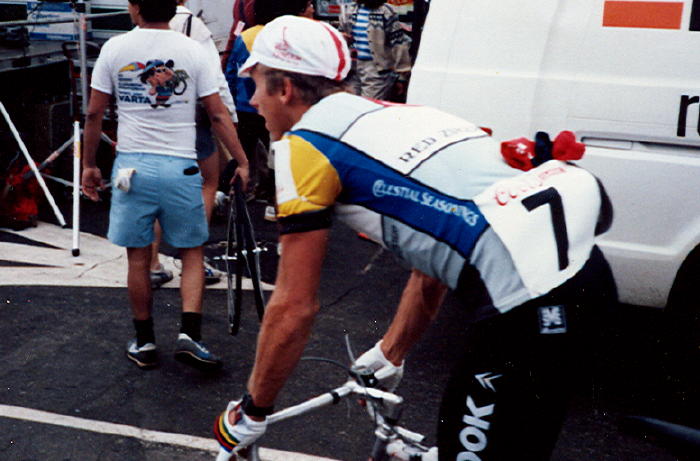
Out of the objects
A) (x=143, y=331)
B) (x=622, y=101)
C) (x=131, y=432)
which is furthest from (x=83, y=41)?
(x=622, y=101)

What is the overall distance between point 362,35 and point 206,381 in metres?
5.59

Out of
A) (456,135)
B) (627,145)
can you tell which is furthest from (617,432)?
(456,135)

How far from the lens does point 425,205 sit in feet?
7.77

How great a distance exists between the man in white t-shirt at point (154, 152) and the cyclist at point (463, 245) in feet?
7.70

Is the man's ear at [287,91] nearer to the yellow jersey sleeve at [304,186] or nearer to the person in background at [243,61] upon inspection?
the yellow jersey sleeve at [304,186]

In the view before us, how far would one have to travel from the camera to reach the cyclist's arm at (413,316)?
276 cm

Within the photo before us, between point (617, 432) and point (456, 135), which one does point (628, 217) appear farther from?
point (456, 135)

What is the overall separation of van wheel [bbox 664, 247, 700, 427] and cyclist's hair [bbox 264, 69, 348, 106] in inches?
89.7

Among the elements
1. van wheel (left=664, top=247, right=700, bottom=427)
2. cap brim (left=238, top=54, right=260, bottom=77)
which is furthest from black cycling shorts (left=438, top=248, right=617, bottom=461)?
van wheel (left=664, top=247, right=700, bottom=427)

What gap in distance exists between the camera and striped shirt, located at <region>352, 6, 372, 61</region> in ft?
Result: 30.5

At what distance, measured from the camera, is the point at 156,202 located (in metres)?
4.72

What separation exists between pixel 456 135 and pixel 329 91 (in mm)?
390

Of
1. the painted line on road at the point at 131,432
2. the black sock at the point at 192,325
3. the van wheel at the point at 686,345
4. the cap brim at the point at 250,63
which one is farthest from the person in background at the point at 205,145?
the cap brim at the point at 250,63

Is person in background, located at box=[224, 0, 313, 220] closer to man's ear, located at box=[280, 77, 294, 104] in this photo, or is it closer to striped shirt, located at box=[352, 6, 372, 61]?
striped shirt, located at box=[352, 6, 372, 61]
